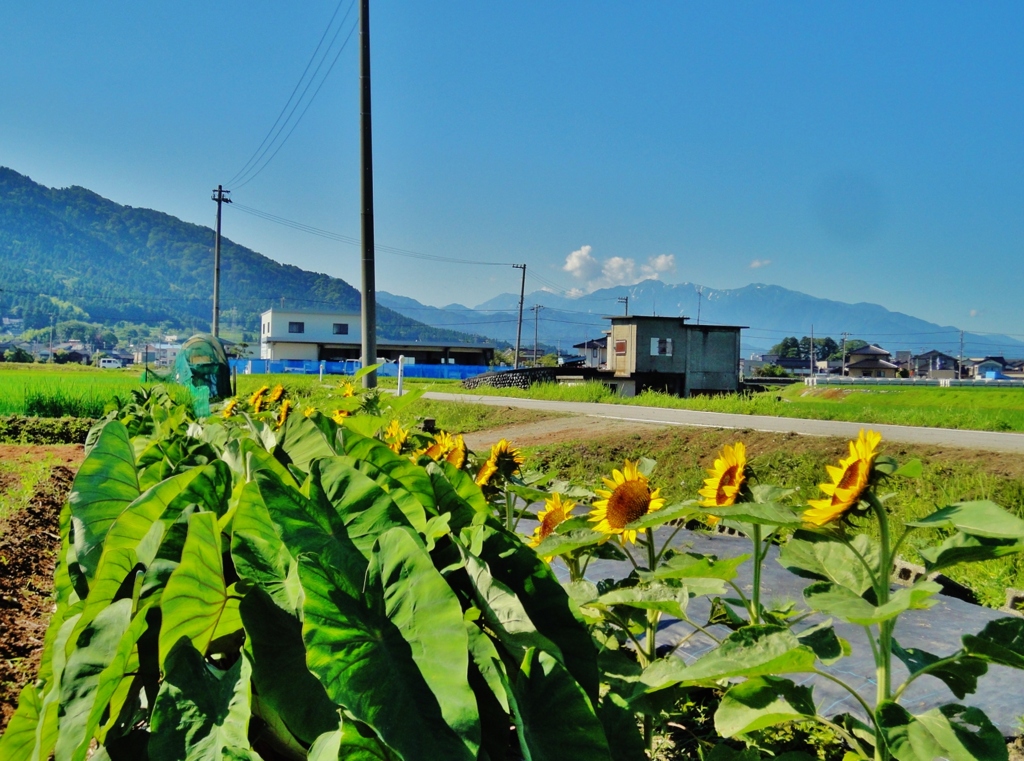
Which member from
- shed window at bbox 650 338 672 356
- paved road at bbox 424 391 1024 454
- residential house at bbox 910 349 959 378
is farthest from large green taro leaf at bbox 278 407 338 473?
residential house at bbox 910 349 959 378

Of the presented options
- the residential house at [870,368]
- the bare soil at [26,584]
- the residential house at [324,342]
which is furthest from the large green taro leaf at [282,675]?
the residential house at [870,368]

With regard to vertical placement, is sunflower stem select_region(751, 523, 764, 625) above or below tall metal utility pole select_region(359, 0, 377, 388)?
below

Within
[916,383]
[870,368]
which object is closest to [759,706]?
[916,383]

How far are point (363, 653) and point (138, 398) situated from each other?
21.1 ft

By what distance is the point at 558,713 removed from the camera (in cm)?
68

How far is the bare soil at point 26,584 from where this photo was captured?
2359 mm

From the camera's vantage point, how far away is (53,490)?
18.8 ft

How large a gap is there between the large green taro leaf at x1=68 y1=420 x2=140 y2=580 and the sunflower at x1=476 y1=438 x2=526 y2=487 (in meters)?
0.75

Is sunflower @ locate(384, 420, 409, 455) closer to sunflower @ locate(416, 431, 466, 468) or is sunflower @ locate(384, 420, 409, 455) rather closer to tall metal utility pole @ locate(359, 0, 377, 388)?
sunflower @ locate(416, 431, 466, 468)

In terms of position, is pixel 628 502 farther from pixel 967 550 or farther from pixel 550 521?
Answer: pixel 967 550

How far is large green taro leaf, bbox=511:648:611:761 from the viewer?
26.6 inches

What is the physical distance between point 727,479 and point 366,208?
32.8ft

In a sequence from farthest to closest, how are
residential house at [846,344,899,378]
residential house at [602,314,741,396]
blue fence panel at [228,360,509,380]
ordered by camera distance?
residential house at [846,344,899,378] < blue fence panel at [228,360,509,380] < residential house at [602,314,741,396]

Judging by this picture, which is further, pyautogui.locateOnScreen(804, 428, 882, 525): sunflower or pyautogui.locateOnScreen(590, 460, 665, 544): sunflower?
pyautogui.locateOnScreen(590, 460, 665, 544): sunflower
